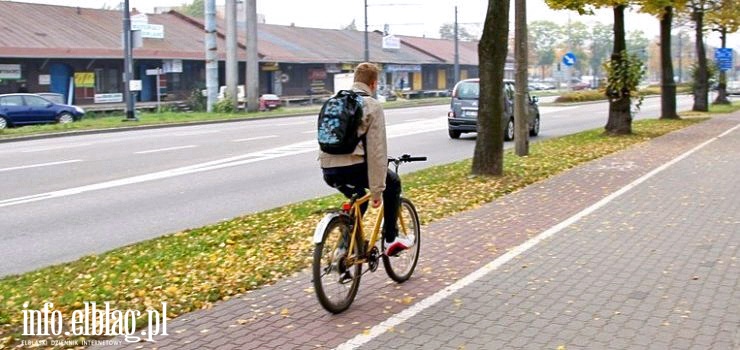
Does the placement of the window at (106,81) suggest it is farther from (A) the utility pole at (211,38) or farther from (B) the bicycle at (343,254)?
(B) the bicycle at (343,254)

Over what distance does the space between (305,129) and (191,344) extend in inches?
875

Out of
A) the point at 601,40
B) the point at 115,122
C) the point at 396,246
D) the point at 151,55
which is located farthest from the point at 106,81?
the point at 601,40

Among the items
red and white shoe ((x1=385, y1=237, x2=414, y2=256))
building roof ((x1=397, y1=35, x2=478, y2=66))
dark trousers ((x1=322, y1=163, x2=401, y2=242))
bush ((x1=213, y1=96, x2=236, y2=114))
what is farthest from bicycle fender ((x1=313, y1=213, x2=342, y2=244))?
building roof ((x1=397, y1=35, x2=478, y2=66))

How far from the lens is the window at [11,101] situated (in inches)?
1190

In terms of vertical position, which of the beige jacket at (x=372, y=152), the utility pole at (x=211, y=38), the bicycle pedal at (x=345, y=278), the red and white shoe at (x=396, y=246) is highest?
the utility pole at (x=211, y=38)

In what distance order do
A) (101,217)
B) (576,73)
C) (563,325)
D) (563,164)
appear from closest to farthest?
(563,325)
(101,217)
(563,164)
(576,73)

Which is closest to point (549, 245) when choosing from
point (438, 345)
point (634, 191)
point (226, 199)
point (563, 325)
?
point (563, 325)

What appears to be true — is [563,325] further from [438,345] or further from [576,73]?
[576,73]

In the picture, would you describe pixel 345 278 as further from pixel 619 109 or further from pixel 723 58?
pixel 723 58

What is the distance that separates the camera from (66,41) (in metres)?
40.1

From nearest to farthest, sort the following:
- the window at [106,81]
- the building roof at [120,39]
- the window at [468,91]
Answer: the window at [468,91], the building roof at [120,39], the window at [106,81]

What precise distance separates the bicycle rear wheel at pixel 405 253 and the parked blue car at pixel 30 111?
25.6 metres

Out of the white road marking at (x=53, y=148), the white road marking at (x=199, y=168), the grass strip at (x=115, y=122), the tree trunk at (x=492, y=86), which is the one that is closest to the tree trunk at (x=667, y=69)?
the white road marking at (x=199, y=168)

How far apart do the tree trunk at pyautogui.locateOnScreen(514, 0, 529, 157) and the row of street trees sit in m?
3.15
